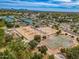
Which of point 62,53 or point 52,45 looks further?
point 52,45

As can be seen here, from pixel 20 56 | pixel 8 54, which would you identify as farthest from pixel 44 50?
→ pixel 8 54

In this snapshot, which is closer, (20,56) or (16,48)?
(20,56)

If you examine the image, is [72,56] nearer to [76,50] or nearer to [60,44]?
[76,50]

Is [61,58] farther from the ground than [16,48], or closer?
closer

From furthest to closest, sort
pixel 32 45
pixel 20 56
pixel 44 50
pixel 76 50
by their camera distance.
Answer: pixel 32 45, pixel 44 50, pixel 76 50, pixel 20 56

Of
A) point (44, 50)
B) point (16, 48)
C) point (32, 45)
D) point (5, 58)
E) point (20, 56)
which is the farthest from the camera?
point (32, 45)

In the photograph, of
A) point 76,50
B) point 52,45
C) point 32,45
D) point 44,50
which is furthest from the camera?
point 52,45

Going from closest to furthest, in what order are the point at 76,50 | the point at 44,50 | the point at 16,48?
the point at 16,48 → the point at 76,50 → the point at 44,50

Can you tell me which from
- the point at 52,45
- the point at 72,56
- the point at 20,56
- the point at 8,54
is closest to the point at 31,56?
the point at 20,56

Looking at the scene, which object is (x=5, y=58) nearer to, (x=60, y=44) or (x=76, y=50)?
(x=76, y=50)
